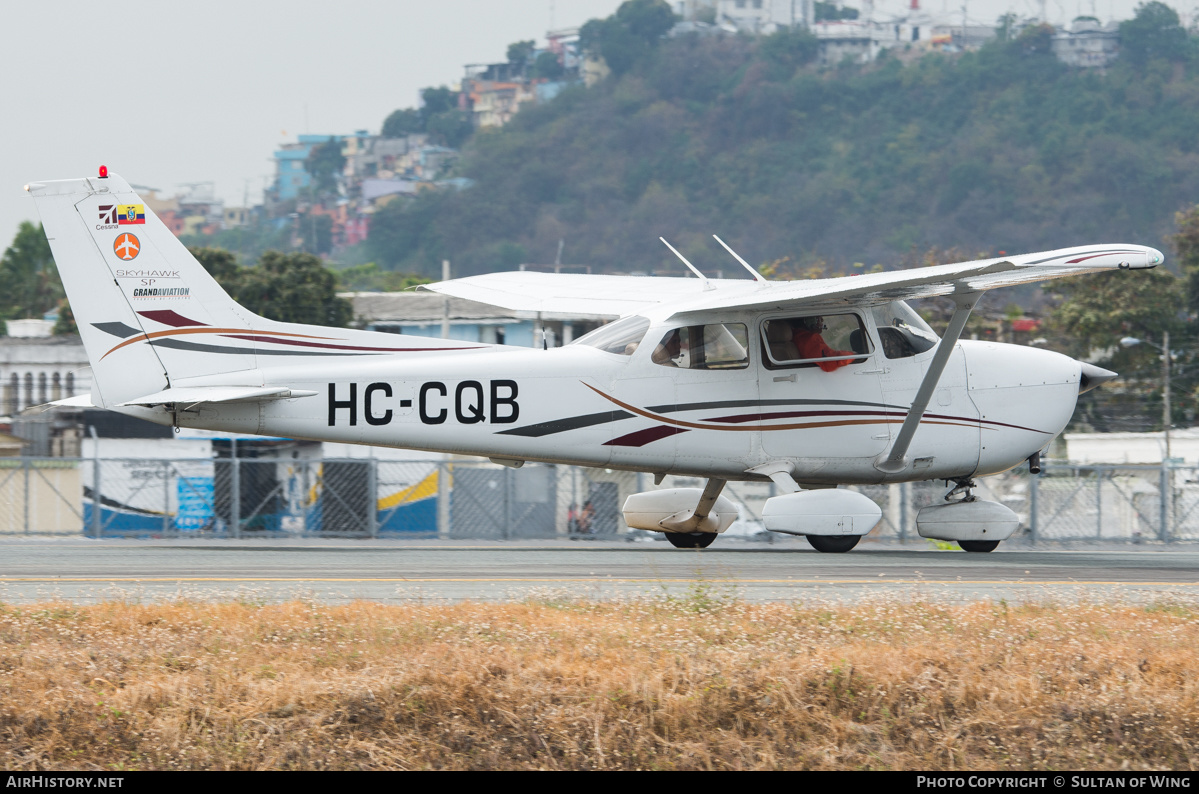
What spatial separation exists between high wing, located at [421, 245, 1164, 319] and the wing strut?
0.25m

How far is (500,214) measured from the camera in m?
200

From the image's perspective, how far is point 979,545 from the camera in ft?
54.1

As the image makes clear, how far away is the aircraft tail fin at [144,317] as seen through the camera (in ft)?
48.1

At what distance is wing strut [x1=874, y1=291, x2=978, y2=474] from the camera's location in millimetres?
14320

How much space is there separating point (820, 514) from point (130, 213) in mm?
8496

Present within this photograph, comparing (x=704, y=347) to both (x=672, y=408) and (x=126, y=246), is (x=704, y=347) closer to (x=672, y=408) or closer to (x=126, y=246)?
(x=672, y=408)

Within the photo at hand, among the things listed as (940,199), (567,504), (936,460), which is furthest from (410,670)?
(940,199)

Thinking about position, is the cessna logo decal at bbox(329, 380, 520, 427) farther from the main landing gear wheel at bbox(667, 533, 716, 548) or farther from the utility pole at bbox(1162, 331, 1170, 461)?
the utility pole at bbox(1162, 331, 1170, 461)

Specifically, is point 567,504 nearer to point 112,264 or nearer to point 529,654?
point 112,264

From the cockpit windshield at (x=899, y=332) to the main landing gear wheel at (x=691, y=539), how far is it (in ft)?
11.2

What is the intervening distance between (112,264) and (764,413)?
7.56 meters

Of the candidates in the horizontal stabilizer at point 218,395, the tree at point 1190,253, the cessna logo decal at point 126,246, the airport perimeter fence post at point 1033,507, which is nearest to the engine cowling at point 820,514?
the horizontal stabilizer at point 218,395

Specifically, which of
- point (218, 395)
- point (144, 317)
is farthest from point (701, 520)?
point (144, 317)

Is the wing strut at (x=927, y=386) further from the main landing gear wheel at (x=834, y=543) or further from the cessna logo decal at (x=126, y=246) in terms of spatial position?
the cessna logo decal at (x=126, y=246)
